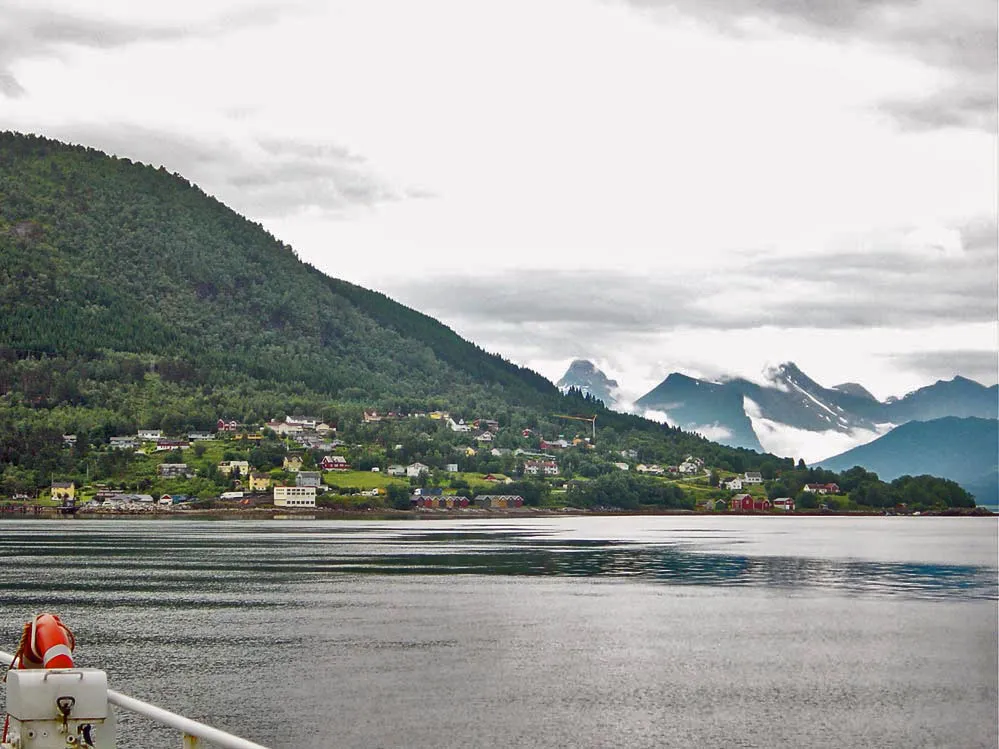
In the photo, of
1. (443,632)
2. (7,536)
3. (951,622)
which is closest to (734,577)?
(951,622)

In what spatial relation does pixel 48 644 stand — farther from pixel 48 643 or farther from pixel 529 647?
→ pixel 529 647

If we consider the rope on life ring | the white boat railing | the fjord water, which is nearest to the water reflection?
the fjord water

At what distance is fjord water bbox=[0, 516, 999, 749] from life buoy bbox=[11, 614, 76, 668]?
30.2m

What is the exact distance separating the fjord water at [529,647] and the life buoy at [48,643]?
3018 centimetres

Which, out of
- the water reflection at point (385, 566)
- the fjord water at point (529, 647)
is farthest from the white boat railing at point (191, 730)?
the water reflection at point (385, 566)

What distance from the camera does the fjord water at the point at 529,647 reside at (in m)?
Result: 51.0

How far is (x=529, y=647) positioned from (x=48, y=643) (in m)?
56.5

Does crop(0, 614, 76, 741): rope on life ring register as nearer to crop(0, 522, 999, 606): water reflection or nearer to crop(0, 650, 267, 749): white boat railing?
crop(0, 650, 267, 749): white boat railing

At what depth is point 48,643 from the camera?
55.6 ft

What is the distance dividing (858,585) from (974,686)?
177 feet

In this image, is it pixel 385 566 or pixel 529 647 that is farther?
pixel 385 566

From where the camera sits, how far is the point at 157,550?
149m

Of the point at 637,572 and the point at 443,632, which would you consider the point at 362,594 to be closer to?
the point at 443,632

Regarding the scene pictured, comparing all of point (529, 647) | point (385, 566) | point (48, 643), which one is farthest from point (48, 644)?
point (385, 566)
